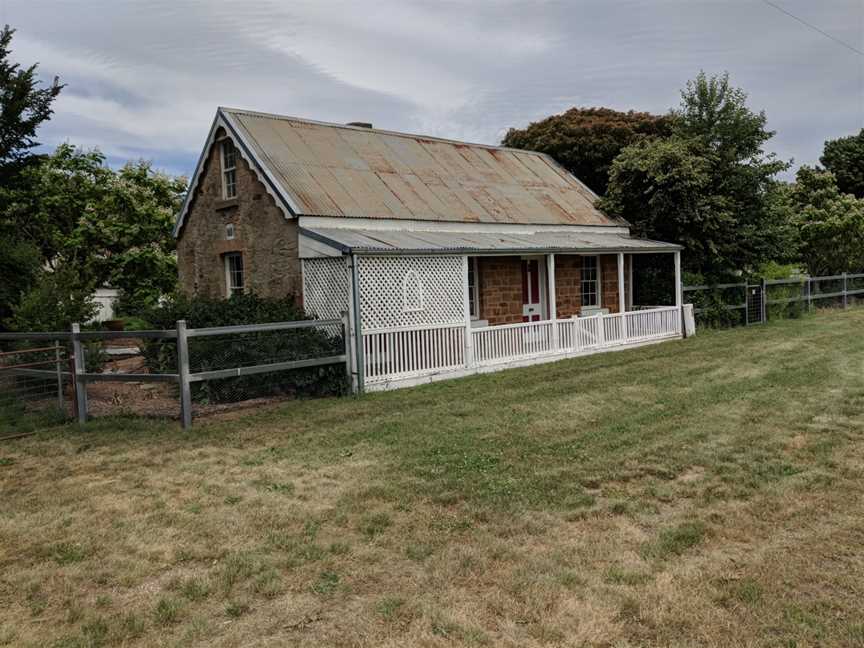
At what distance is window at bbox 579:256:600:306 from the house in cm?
4

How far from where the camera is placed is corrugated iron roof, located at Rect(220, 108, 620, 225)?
1525 centimetres

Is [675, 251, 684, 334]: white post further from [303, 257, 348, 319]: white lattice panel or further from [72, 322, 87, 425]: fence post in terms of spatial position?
[72, 322, 87, 425]: fence post

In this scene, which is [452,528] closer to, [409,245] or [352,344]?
[352,344]

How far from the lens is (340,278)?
13.0 metres

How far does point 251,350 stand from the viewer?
11.0m

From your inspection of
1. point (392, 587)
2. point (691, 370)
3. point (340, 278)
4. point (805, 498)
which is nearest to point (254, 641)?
point (392, 587)

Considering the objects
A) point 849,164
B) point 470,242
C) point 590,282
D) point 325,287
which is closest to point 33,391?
point 325,287

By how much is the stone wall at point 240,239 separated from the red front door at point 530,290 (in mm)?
6554

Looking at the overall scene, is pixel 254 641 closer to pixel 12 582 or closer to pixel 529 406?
pixel 12 582

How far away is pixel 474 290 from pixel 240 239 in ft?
18.8

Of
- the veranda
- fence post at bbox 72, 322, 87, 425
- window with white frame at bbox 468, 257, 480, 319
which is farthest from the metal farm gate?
fence post at bbox 72, 322, 87, 425

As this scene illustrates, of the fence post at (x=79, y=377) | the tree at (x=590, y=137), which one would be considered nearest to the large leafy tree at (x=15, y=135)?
the fence post at (x=79, y=377)

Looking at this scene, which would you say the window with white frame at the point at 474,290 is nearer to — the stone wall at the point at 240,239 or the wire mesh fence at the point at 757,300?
the stone wall at the point at 240,239

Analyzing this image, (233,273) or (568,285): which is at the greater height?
(233,273)
